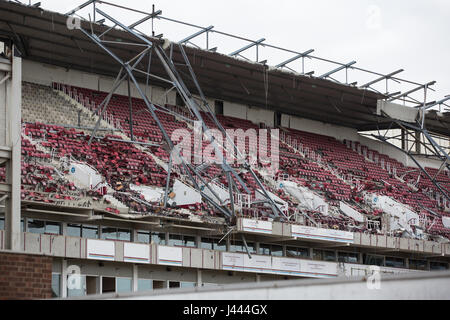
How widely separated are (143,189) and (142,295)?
944 inches

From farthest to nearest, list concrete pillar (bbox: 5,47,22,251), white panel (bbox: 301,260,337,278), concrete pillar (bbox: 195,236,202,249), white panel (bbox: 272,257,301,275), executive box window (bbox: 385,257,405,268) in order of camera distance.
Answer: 1. executive box window (bbox: 385,257,405,268)
2. white panel (bbox: 301,260,337,278)
3. white panel (bbox: 272,257,301,275)
4. concrete pillar (bbox: 195,236,202,249)
5. concrete pillar (bbox: 5,47,22,251)

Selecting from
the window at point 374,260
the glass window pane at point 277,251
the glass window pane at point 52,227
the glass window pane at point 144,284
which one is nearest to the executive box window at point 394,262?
the window at point 374,260

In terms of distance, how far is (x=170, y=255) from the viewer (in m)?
35.1

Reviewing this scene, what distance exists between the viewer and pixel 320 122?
57844mm

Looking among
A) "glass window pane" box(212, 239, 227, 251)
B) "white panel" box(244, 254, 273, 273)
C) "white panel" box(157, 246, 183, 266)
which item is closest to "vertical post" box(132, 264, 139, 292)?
"white panel" box(157, 246, 183, 266)

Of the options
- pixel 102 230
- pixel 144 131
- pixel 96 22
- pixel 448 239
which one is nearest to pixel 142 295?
pixel 102 230

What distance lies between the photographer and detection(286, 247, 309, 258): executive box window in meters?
41.6

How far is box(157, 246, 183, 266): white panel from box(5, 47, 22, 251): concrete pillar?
642 inches

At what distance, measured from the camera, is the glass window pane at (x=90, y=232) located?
34.3 m

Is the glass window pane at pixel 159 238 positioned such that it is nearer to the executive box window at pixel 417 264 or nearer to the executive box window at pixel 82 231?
the executive box window at pixel 82 231

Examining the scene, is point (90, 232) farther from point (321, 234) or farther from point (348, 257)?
point (348, 257)

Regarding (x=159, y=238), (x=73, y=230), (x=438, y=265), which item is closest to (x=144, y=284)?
(x=159, y=238)

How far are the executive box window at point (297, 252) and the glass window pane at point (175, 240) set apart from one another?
652 cm

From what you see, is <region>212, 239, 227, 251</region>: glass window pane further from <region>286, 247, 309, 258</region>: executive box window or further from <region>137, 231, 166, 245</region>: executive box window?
<region>286, 247, 309, 258</region>: executive box window
